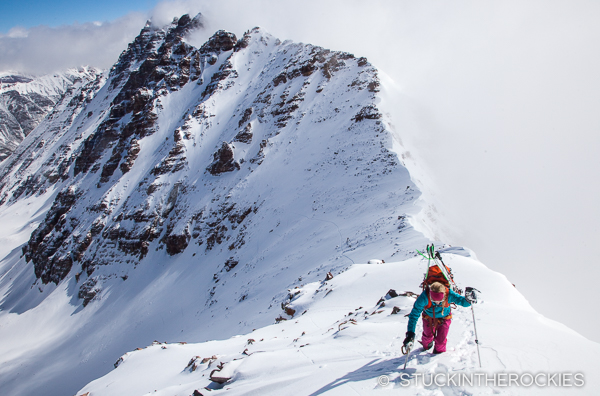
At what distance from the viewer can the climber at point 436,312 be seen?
4.58m

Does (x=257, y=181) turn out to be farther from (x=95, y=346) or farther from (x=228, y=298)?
(x=95, y=346)

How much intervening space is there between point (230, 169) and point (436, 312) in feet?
120

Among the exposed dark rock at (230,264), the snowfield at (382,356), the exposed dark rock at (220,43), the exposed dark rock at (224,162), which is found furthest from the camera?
the exposed dark rock at (220,43)

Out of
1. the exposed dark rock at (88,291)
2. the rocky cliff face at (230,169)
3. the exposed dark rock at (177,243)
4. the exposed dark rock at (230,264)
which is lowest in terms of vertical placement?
the exposed dark rock at (88,291)

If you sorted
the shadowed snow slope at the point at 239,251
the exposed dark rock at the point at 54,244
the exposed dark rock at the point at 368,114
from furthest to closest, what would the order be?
the exposed dark rock at the point at 54,244
the exposed dark rock at the point at 368,114
the shadowed snow slope at the point at 239,251

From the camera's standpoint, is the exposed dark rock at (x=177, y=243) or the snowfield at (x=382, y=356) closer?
the snowfield at (x=382, y=356)

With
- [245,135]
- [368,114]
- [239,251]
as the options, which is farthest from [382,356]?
[245,135]

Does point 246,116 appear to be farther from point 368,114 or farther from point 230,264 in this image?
point 230,264

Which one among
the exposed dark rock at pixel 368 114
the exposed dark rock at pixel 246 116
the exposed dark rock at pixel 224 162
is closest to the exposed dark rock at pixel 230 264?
the exposed dark rock at pixel 224 162

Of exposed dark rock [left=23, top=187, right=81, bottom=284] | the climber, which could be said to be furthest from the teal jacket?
exposed dark rock [left=23, top=187, right=81, bottom=284]

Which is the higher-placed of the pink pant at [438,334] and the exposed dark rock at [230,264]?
the exposed dark rock at [230,264]

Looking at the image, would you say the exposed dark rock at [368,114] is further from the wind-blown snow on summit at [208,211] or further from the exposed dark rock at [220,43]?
the exposed dark rock at [220,43]

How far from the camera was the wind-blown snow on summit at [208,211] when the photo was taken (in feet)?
72.2

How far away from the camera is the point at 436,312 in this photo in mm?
4723
